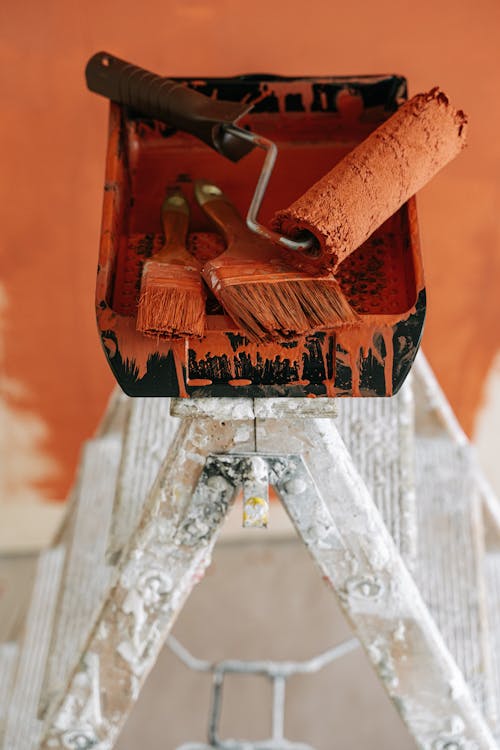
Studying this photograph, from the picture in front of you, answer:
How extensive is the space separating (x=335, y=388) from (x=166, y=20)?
899 millimetres

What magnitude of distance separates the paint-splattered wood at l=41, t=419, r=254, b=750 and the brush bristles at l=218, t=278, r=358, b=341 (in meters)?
0.19

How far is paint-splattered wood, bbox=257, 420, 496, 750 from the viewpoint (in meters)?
0.98

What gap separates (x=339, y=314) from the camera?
0.81 meters

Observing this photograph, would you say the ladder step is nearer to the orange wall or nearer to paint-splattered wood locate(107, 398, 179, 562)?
the orange wall

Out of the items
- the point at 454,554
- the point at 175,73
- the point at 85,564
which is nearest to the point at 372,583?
the point at 454,554

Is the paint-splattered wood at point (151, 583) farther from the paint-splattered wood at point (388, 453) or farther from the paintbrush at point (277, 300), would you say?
the paint-splattered wood at point (388, 453)

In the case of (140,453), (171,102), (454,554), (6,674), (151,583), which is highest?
(171,102)

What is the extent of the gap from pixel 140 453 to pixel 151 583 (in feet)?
Answer: 1.38

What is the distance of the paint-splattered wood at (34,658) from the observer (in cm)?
164

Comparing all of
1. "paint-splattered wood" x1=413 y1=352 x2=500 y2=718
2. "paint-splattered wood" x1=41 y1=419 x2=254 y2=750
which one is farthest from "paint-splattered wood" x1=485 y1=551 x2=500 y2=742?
"paint-splattered wood" x1=41 y1=419 x2=254 y2=750

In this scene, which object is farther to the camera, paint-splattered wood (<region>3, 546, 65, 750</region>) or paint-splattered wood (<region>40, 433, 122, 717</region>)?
paint-splattered wood (<region>3, 546, 65, 750</region>)

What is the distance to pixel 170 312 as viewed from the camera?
801 mm

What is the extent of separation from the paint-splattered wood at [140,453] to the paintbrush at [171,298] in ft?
1.79

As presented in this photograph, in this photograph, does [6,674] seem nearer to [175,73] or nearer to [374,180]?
[175,73]
